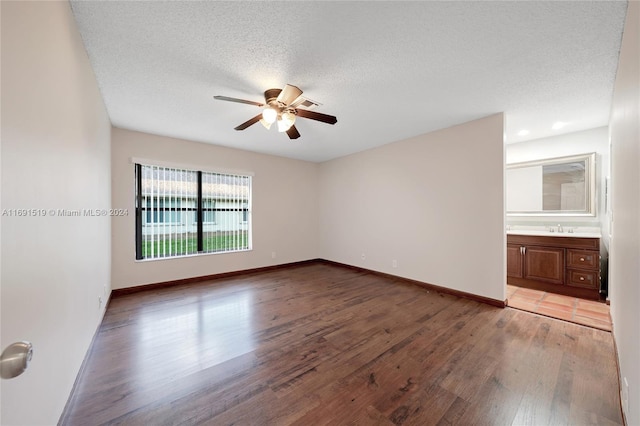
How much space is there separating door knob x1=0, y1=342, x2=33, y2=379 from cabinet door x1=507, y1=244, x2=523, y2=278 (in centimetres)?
515

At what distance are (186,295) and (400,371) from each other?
10.4 feet

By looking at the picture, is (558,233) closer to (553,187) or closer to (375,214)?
(553,187)

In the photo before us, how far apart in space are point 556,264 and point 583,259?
293 millimetres

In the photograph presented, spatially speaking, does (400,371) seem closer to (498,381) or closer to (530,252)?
(498,381)

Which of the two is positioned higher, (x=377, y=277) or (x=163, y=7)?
(x=163, y=7)

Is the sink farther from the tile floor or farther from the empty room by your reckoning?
the tile floor

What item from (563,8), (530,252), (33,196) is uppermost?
(563,8)

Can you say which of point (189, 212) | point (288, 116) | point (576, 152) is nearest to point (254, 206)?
point (189, 212)

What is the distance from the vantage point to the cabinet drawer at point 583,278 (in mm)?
3332

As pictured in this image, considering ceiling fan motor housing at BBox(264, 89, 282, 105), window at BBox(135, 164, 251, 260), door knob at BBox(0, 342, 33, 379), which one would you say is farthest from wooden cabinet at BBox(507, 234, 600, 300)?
door knob at BBox(0, 342, 33, 379)

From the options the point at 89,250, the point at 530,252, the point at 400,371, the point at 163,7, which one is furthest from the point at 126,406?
the point at 530,252

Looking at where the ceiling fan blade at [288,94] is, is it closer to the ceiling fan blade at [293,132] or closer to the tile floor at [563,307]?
the ceiling fan blade at [293,132]

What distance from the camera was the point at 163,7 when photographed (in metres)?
1.55

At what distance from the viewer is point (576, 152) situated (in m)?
3.81
